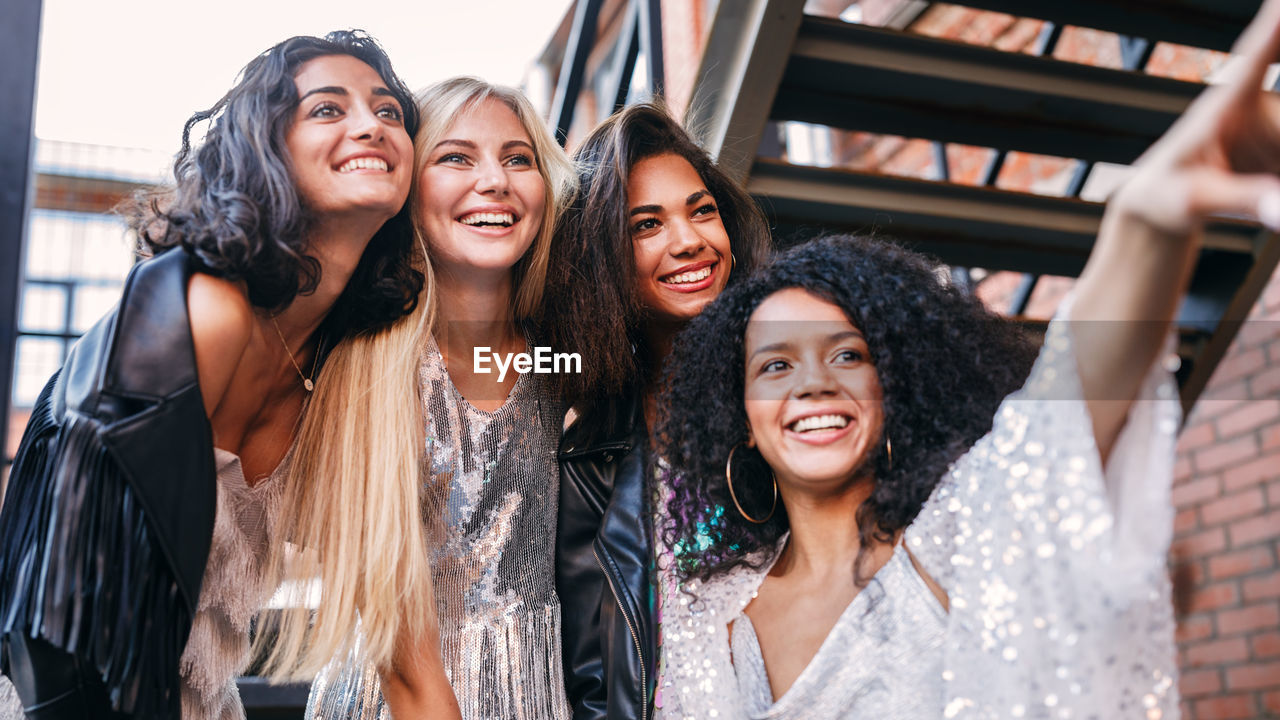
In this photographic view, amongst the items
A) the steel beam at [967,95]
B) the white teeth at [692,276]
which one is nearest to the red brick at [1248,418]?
the steel beam at [967,95]

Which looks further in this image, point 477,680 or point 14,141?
point 14,141

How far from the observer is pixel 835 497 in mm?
1603

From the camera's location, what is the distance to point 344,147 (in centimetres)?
171

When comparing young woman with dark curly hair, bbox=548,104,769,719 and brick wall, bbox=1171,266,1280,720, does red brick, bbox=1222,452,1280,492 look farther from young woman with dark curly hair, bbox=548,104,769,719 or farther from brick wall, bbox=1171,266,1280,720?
young woman with dark curly hair, bbox=548,104,769,719

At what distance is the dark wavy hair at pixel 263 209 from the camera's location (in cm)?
156

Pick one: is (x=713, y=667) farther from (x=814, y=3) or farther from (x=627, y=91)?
(x=814, y=3)

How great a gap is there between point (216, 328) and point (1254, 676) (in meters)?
2.86

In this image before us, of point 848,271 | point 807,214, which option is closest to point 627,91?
point 807,214

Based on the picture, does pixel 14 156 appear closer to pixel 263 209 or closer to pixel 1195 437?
pixel 263 209

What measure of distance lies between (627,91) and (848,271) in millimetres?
2129

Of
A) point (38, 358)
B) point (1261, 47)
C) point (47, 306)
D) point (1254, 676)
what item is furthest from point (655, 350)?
point (47, 306)

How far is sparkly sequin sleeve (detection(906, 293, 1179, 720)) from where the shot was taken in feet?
3.54

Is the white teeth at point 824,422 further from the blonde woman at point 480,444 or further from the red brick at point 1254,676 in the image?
the red brick at point 1254,676

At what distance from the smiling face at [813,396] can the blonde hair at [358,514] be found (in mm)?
637
